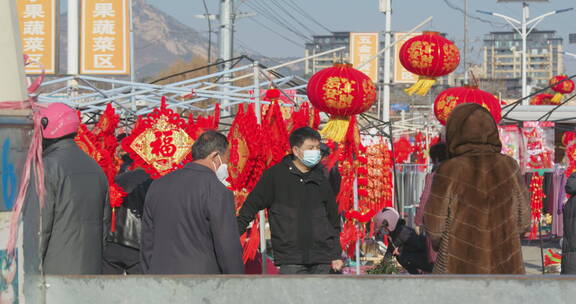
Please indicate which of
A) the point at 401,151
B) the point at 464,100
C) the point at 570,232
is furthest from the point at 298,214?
the point at 401,151

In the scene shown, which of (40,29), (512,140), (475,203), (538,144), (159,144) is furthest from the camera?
(40,29)

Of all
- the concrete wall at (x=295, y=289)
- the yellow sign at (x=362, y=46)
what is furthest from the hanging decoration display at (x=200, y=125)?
the yellow sign at (x=362, y=46)

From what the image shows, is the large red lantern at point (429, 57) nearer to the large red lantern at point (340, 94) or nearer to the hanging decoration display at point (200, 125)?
the large red lantern at point (340, 94)

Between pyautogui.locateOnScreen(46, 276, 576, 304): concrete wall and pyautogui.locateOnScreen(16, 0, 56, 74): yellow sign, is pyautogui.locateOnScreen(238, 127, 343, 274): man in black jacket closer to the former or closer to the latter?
pyautogui.locateOnScreen(46, 276, 576, 304): concrete wall

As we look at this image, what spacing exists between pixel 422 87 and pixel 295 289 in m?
9.75

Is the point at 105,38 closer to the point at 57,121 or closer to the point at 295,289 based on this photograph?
the point at 57,121

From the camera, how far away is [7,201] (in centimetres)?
242

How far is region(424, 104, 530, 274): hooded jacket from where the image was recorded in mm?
4652

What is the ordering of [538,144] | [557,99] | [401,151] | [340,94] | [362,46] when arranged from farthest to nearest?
[362,46] < [557,99] < [401,151] < [538,144] < [340,94]

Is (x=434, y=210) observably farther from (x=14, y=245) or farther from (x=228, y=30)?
(x=228, y=30)

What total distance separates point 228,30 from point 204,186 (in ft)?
42.9

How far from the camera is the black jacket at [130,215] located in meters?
7.15

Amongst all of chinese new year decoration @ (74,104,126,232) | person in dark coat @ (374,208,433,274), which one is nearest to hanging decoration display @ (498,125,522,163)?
person in dark coat @ (374,208,433,274)

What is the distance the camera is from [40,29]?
1683 centimetres
